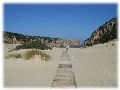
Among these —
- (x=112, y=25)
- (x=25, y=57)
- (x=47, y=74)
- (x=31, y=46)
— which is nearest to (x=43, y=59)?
(x=25, y=57)

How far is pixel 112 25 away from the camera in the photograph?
5425 centimetres

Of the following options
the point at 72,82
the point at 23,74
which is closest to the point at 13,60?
the point at 23,74

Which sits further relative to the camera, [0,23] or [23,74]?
[23,74]

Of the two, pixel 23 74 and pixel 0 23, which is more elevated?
pixel 0 23

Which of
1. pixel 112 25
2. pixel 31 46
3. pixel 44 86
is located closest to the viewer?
pixel 44 86

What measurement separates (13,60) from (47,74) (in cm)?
526

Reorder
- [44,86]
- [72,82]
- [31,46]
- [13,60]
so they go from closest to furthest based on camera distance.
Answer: [44,86], [72,82], [13,60], [31,46]

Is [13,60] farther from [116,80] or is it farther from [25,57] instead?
[116,80]

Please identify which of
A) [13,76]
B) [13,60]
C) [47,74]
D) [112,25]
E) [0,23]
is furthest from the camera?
[112,25]

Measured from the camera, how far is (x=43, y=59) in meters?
17.1

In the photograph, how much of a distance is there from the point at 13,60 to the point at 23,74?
17.0 ft

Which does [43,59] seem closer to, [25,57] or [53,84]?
[25,57]

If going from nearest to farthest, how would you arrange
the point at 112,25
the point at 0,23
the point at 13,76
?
the point at 0,23, the point at 13,76, the point at 112,25

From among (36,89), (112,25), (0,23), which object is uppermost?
(112,25)
